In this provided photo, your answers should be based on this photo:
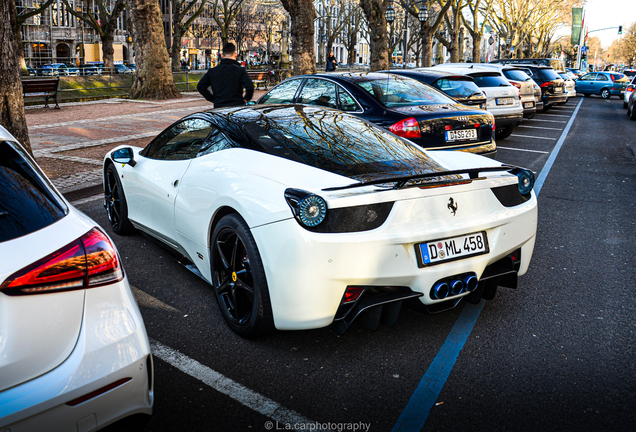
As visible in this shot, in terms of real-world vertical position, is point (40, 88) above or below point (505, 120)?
above

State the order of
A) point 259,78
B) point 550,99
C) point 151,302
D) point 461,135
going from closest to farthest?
point 151,302 < point 461,135 < point 550,99 < point 259,78

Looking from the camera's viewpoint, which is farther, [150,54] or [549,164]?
[150,54]

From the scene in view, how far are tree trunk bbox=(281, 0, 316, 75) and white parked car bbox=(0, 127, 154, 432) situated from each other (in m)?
19.0

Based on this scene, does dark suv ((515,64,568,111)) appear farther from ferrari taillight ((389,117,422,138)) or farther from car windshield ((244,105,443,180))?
car windshield ((244,105,443,180))

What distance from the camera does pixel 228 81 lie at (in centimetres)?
839

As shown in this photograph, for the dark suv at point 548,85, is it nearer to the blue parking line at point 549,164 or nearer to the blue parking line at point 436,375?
the blue parking line at point 549,164

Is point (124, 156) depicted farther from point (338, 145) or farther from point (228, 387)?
point (228, 387)

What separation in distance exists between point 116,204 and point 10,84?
338 cm

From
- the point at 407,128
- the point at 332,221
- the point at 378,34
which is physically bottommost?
the point at 332,221

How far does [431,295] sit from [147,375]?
158 cm

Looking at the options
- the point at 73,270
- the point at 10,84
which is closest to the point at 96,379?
the point at 73,270

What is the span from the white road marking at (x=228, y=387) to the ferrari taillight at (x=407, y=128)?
454 cm

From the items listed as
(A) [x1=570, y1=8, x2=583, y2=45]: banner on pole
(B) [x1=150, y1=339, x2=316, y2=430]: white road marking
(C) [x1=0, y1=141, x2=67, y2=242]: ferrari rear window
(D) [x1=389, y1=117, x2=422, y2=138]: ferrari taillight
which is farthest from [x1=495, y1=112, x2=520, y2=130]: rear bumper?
(A) [x1=570, y1=8, x2=583, y2=45]: banner on pole

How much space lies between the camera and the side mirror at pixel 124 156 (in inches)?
183
